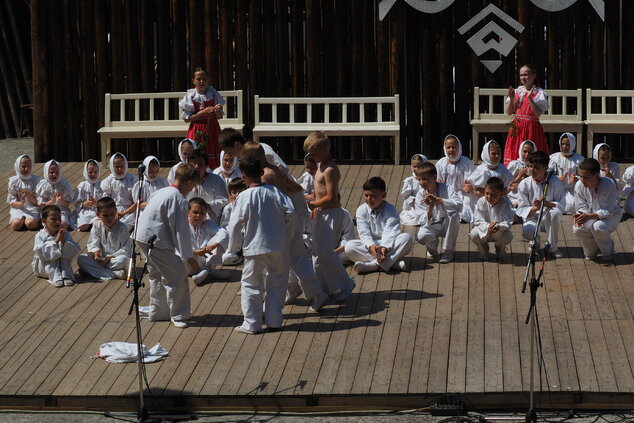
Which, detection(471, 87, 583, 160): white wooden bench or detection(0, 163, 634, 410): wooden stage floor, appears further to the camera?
detection(471, 87, 583, 160): white wooden bench

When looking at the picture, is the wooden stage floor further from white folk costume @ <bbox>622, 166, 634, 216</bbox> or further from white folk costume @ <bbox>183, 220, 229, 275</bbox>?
white folk costume @ <bbox>622, 166, 634, 216</bbox>

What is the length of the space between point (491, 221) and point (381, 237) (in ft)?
3.55

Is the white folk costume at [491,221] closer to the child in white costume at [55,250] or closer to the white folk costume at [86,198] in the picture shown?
the child in white costume at [55,250]

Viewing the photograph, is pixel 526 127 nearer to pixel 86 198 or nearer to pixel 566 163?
pixel 566 163

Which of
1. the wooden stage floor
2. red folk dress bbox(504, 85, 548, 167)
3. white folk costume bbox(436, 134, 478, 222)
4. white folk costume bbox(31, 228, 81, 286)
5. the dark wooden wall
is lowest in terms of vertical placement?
the wooden stage floor

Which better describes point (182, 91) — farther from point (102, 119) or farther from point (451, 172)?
point (451, 172)

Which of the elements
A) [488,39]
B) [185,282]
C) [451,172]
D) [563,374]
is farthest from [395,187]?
[563,374]

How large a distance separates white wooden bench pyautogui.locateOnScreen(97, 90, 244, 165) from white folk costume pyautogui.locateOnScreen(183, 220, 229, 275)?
4.24 metres

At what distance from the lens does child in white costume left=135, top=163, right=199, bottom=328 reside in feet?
34.9

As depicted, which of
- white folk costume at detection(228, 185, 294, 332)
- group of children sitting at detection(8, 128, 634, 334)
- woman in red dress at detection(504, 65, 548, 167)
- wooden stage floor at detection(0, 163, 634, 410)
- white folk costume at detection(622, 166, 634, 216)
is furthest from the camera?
woman in red dress at detection(504, 65, 548, 167)

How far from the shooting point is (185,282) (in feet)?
35.5

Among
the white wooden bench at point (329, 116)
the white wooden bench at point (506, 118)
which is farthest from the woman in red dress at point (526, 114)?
the white wooden bench at point (329, 116)

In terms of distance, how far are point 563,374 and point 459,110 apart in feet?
25.5

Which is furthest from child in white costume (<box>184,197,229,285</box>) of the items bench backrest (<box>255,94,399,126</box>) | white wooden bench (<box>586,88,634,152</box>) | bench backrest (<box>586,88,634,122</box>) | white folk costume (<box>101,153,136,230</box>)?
bench backrest (<box>586,88,634,122</box>)
